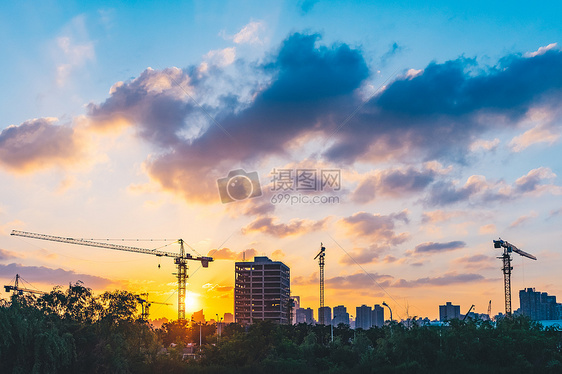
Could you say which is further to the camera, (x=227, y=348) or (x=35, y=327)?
(x=227, y=348)

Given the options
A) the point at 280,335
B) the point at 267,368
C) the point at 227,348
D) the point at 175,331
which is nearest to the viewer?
the point at 267,368

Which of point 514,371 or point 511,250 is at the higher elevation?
point 511,250

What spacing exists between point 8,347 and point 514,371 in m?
34.7

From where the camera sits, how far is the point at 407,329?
47.3m

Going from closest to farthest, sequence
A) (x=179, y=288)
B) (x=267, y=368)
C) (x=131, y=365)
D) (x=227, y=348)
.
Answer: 1. (x=131, y=365)
2. (x=267, y=368)
3. (x=227, y=348)
4. (x=179, y=288)

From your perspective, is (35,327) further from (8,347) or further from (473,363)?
(473,363)

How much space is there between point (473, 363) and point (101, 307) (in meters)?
29.4

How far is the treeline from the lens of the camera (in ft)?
112

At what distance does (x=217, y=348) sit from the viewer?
47.6 m

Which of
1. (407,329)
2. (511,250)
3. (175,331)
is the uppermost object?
(511,250)

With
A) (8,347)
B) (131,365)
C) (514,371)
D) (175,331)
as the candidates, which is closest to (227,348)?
(131,365)

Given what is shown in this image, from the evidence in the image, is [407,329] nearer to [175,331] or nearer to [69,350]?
A: [69,350]

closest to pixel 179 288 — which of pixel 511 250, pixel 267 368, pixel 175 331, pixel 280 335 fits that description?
pixel 175 331

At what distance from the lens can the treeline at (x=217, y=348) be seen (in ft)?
112
